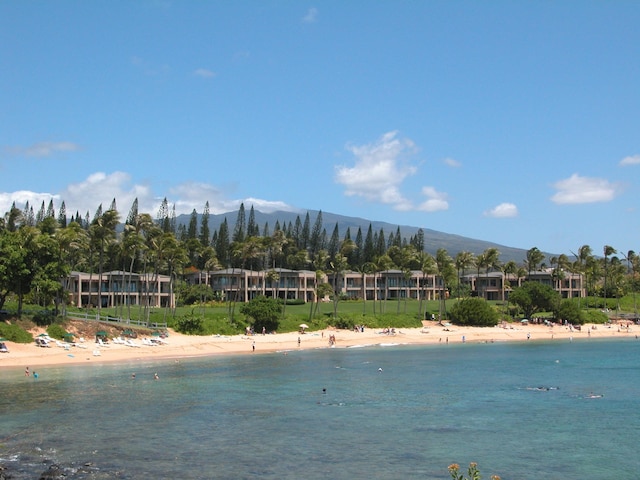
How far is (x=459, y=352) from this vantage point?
67.7 metres

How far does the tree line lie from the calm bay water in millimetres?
12584

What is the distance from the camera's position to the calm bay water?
923 inches

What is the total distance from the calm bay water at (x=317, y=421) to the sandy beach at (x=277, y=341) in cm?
426

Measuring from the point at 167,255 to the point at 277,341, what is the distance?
566 inches

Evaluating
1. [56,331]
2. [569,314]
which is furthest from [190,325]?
[569,314]

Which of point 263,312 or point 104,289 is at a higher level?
point 104,289

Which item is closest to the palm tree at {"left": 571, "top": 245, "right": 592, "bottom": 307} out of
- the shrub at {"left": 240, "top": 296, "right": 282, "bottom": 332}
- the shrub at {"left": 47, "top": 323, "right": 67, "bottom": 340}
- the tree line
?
the tree line

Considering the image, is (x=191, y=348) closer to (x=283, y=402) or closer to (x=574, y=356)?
(x=283, y=402)

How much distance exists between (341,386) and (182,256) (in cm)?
3416

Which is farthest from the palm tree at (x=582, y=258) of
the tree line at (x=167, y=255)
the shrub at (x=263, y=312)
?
the shrub at (x=263, y=312)

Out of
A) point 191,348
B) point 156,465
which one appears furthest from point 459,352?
point 156,465

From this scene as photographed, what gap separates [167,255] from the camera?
2781 inches

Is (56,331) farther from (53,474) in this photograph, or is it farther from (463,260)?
(463,260)

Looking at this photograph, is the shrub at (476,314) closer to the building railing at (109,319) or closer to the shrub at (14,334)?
the building railing at (109,319)
